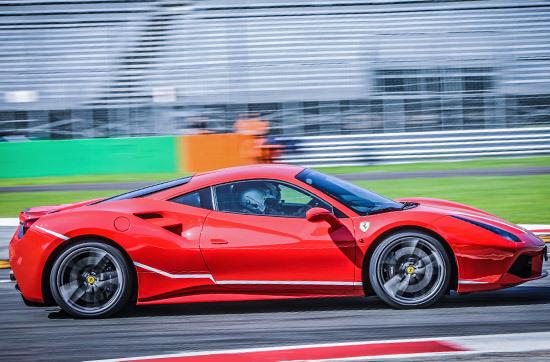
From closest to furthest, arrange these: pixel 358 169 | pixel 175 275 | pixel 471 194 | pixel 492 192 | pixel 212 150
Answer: pixel 175 275, pixel 471 194, pixel 492 192, pixel 212 150, pixel 358 169

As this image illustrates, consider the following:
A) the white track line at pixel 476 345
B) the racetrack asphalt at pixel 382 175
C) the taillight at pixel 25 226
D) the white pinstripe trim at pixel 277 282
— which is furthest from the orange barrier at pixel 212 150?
the white track line at pixel 476 345

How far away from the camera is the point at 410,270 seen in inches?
222

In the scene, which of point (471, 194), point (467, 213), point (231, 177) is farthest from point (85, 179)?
point (467, 213)

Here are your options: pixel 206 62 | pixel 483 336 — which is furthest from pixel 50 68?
pixel 483 336

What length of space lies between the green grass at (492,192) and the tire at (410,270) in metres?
5.40

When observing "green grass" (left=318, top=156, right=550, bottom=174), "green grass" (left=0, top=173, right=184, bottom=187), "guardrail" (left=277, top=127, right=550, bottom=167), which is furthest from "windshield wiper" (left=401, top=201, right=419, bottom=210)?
"guardrail" (left=277, top=127, right=550, bottom=167)

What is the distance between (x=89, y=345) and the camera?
16.6 ft

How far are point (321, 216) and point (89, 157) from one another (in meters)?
14.4

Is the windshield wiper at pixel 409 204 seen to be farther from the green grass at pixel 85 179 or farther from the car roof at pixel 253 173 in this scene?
the green grass at pixel 85 179

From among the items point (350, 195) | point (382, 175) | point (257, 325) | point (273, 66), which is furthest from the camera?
point (273, 66)

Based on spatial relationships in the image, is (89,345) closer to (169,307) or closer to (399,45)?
(169,307)

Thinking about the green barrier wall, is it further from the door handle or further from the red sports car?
the door handle

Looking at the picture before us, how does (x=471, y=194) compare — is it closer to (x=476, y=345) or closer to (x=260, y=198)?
(x=260, y=198)

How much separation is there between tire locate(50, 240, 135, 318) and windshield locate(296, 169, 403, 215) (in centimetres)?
146
